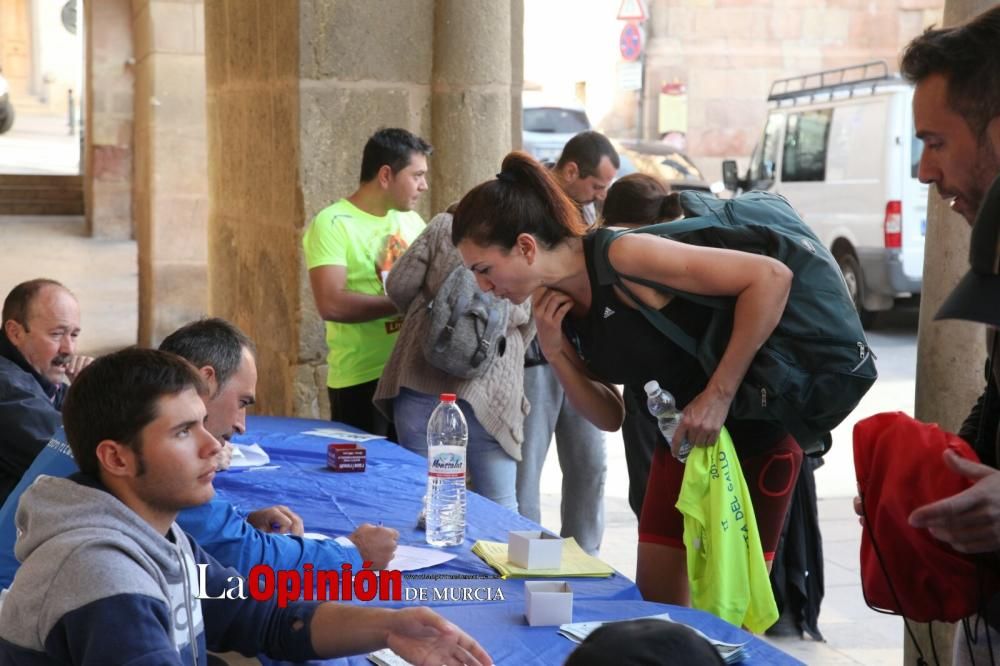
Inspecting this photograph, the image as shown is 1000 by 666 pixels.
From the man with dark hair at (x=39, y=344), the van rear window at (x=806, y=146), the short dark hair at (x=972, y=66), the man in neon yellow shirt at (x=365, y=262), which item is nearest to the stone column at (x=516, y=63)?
the man in neon yellow shirt at (x=365, y=262)

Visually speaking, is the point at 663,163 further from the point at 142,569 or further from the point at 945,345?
the point at 142,569

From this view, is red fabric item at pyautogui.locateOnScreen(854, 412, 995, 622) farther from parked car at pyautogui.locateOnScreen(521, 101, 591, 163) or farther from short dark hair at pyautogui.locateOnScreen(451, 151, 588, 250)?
parked car at pyautogui.locateOnScreen(521, 101, 591, 163)

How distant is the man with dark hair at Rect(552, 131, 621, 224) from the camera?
5125 millimetres

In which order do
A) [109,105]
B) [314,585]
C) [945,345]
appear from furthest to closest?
[109,105], [945,345], [314,585]

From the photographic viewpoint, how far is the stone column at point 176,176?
990 cm

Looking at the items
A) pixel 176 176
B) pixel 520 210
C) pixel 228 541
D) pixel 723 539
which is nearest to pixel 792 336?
pixel 723 539

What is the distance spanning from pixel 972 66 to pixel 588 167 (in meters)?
3.10

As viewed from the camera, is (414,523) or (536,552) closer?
(536,552)

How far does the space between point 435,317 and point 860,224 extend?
874cm

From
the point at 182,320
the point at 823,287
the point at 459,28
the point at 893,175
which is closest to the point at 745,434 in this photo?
the point at 823,287

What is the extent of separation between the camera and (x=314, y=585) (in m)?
2.61

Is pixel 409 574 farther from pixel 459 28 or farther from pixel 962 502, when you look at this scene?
pixel 459 28

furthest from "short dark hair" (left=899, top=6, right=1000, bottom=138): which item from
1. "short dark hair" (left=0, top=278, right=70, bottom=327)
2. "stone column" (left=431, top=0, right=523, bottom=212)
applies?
"stone column" (left=431, top=0, right=523, bottom=212)

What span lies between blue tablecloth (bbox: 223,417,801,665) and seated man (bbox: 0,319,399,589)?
142mm
